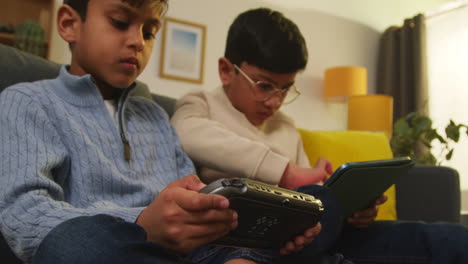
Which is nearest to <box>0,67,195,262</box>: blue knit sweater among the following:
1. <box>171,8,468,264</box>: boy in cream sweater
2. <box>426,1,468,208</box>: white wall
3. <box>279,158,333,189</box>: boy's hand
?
<box>171,8,468,264</box>: boy in cream sweater

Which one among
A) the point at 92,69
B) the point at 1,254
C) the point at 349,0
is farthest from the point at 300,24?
the point at 1,254

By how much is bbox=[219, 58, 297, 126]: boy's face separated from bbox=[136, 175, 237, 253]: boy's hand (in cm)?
58

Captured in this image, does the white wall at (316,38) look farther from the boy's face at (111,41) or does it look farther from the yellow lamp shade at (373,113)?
the boy's face at (111,41)

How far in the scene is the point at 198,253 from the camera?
25.8 inches

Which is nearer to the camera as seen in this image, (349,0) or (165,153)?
(165,153)

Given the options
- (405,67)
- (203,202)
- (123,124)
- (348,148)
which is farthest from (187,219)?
(405,67)

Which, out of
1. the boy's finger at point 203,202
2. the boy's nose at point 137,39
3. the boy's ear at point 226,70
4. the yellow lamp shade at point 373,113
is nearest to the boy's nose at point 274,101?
the boy's ear at point 226,70

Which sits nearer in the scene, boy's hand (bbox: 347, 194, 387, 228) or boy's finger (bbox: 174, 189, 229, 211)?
boy's finger (bbox: 174, 189, 229, 211)

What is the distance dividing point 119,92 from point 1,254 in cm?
40

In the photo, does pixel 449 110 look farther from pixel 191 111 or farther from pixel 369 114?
pixel 191 111

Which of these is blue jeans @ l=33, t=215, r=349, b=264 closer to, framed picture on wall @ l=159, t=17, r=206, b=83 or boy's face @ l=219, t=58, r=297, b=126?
boy's face @ l=219, t=58, r=297, b=126

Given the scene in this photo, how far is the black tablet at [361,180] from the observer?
666mm

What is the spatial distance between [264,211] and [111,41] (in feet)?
1.60

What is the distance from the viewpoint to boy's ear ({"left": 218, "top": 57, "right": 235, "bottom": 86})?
43.8 inches
